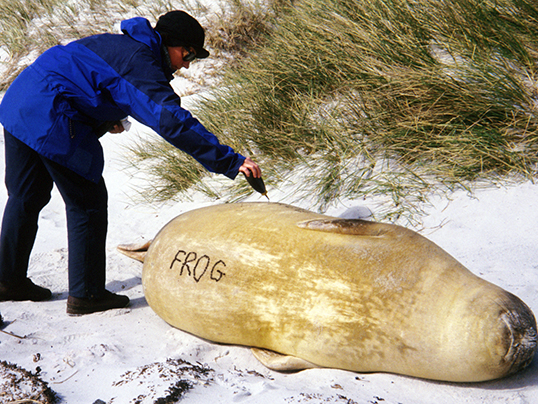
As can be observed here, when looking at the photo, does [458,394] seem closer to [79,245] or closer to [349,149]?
[79,245]

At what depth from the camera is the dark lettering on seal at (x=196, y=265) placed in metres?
2.36

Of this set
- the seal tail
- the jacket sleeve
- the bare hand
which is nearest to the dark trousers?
the bare hand

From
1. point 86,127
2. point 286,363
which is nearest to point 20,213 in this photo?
point 86,127

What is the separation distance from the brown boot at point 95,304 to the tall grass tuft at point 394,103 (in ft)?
5.54

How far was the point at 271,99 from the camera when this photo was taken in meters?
4.63

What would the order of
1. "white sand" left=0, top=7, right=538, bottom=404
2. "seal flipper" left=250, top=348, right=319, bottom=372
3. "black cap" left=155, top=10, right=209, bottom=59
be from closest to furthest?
"white sand" left=0, top=7, right=538, bottom=404 → "seal flipper" left=250, top=348, right=319, bottom=372 → "black cap" left=155, top=10, right=209, bottom=59

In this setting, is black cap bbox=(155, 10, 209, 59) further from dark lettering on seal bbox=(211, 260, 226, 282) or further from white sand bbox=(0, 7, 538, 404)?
white sand bbox=(0, 7, 538, 404)

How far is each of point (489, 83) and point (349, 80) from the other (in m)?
1.22

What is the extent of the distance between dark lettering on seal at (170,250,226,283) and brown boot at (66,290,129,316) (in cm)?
66

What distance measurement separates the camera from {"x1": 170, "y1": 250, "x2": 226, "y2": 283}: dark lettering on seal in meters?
2.36

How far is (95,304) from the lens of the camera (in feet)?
9.39

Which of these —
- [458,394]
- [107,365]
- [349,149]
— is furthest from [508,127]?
[107,365]

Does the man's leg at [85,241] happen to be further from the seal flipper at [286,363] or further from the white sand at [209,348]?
the seal flipper at [286,363]

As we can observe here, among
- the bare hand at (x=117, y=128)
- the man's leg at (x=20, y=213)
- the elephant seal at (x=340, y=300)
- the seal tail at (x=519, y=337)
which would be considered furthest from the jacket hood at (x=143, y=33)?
the seal tail at (x=519, y=337)
